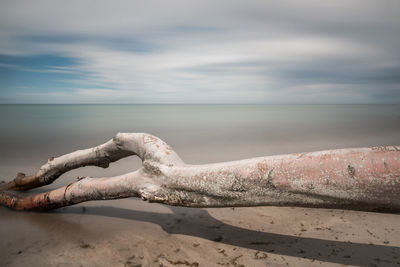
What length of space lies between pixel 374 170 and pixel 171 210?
300cm

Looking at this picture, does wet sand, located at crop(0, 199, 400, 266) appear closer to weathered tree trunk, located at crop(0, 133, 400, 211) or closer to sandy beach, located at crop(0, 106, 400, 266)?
sandy beach, located at crop(0, 106, 400, 266)

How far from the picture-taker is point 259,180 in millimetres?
2227

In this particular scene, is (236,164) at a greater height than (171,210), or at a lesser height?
greater

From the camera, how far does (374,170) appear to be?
1.80m

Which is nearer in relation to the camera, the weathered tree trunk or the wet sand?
the weathered tree trunk

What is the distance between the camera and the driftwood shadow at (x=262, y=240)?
264cm

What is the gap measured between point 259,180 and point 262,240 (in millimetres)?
1250

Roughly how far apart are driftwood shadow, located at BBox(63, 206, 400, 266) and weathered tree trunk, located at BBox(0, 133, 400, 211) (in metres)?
0.81

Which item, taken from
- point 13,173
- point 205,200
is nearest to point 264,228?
point 205,200

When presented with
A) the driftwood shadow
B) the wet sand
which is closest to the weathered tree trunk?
the wet sand

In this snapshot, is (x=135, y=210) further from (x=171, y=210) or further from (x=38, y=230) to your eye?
(x=38, y=230)

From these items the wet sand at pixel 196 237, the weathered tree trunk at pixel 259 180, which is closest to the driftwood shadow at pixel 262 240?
the wet sand at pixel 196 237

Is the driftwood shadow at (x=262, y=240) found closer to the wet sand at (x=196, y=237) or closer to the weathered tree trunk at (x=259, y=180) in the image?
the wet sand at (x=196, y=237)

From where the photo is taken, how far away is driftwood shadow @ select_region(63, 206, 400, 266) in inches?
104
